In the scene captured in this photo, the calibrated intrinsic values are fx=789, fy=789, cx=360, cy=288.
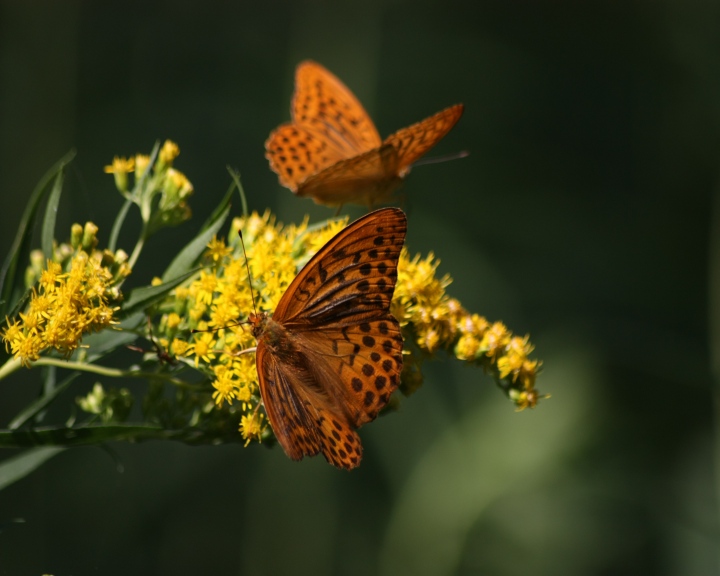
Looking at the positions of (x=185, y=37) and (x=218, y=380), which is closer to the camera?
(x=218, y=380)

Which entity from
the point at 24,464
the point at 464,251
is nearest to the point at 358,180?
the point at 24,464

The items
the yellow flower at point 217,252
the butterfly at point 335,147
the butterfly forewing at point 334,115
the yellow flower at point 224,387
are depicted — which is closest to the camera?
the yellow flower at point 224,387

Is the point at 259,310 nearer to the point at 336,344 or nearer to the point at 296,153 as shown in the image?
the point at 336,344

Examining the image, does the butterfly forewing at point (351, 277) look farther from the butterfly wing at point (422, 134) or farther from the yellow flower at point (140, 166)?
the yellow flower at point (140, 166)

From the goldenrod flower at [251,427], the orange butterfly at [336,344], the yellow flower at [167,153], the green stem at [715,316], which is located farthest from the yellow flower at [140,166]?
the green stem at [715,316]

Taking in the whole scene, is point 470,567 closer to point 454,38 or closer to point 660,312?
point 660,312

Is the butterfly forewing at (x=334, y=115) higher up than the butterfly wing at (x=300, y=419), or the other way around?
the butterfly forewing at (x=334, y=115)

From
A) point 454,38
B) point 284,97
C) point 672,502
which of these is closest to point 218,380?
point 672,502
